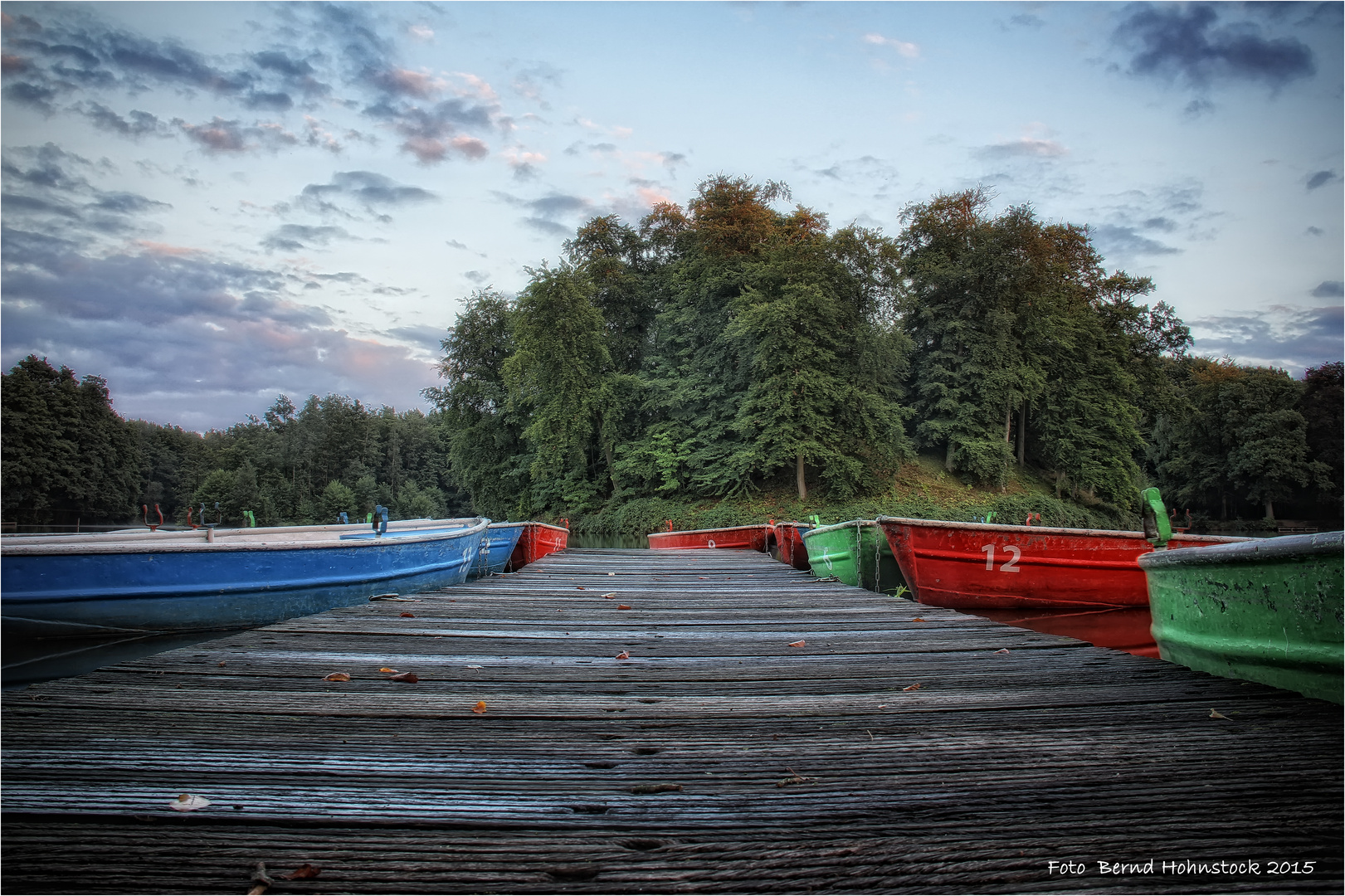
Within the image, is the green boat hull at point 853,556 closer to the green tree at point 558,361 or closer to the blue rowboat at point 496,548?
the blue rowboat at point 496,548

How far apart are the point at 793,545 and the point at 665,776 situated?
9843 millimetres

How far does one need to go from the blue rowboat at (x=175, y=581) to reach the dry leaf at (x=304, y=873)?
18.6 feet

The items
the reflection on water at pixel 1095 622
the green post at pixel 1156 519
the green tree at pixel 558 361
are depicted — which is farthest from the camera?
the green tree at pixel 558 361

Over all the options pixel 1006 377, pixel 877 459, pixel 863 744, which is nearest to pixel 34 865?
pixel 863 744

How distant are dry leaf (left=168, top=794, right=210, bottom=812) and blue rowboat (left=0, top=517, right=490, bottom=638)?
5266 mm

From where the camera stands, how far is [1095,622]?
6.54m

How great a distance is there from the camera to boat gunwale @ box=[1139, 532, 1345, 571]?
5.89 feet

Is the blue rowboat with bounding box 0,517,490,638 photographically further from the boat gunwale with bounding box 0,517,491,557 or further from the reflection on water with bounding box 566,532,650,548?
the reflection on water with bounding box 566,532,650,548

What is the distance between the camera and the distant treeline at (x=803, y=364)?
24.1m

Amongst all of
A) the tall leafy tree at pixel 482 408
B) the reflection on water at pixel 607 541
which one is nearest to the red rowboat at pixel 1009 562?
the reflection on water at pixel 607 541

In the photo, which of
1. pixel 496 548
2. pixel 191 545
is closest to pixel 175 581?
pixel 191 545

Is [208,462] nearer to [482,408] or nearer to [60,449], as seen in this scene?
[60,449]

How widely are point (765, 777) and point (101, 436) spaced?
61.8 m

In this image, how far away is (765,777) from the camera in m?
1.47
